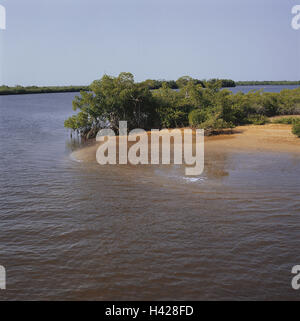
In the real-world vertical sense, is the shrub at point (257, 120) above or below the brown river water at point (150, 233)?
above

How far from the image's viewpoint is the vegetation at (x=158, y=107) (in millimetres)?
22922

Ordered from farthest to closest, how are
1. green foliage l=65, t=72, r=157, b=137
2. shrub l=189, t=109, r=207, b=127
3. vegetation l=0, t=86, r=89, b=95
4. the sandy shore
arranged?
1. vegetation l=0, t=86, r=89, b=95
2. shrub l=189, t=109, r=207, b=127
3. green foliage l=65, t=72, r=157, b=137
4. the sandy shore

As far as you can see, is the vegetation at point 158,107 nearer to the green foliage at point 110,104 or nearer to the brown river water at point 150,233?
the green foliage at point 110,104

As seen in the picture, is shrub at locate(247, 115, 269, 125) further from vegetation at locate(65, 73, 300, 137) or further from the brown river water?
the brown river water

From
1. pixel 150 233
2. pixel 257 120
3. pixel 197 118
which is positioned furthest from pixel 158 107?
pixel 150 233

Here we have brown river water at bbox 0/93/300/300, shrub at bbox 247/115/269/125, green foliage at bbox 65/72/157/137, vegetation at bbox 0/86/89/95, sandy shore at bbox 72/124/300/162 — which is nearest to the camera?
brown river water at bbox 0/93/300/300

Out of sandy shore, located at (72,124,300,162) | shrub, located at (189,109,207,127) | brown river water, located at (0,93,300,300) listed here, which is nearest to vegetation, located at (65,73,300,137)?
shrub, located at (189,109,207,127)

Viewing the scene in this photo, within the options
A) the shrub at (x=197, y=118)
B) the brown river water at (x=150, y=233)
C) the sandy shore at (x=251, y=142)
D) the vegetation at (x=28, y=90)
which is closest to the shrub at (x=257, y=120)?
the sandy shore at (x=251, y=142)

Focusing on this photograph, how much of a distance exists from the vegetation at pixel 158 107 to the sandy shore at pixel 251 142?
1421mm

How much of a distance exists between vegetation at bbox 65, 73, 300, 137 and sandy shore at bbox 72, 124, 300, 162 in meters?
1.42

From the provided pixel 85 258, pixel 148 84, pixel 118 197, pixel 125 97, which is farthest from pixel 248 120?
Answer: pixel 85 258

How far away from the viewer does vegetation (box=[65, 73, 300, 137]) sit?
2292 centimetres

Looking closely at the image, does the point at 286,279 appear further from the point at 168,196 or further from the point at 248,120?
the point at 248,120
